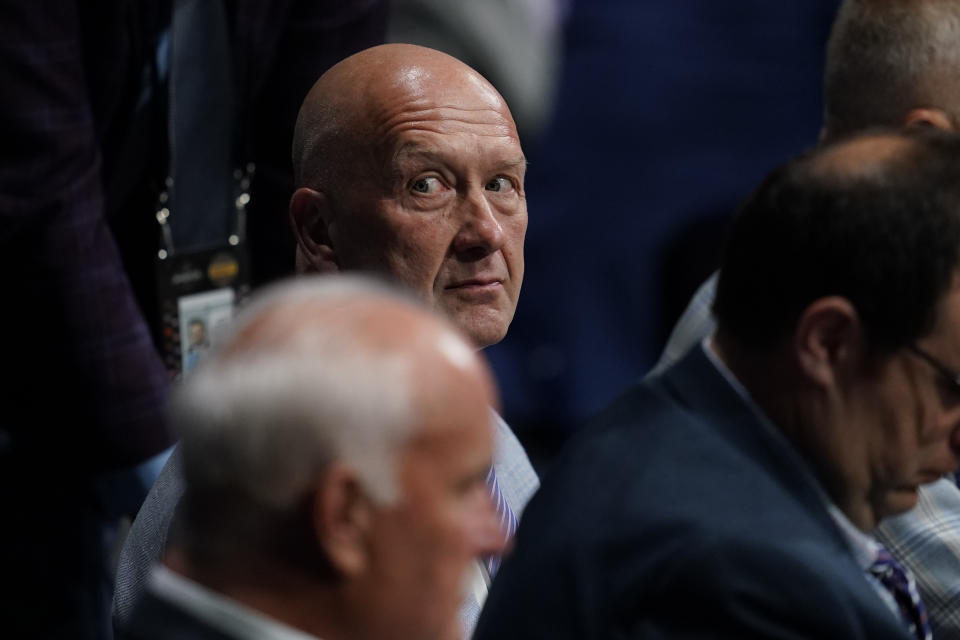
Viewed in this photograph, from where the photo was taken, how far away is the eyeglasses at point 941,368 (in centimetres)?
166

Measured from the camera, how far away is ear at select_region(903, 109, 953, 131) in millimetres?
2611

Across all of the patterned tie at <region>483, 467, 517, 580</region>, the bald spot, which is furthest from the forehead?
the patterned tie at <region>483, 467, 517, 580</region>

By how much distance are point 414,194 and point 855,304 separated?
66 centimetres

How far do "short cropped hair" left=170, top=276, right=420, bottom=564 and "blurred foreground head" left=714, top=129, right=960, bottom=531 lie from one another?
1.79ft

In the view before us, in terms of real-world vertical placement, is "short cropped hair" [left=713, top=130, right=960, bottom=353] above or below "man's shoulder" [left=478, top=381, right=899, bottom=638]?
above

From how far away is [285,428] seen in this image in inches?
47.8

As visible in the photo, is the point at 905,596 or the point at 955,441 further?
the point at 905,596

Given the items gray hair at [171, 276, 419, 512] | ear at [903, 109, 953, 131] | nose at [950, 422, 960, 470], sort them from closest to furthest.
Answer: gray hair at [171, 276, 419, 512]
nose at [950, 422, 960, 470]
ear at [903, 109, 953, 131]

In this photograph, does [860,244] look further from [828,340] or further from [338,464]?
[338,464]

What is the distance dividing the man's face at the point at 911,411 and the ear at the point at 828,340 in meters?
0.04

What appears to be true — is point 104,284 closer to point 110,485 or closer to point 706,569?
point 110,485

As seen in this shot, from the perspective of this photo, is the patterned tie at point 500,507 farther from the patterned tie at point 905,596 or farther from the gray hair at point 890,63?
the gray hair at point 890,63

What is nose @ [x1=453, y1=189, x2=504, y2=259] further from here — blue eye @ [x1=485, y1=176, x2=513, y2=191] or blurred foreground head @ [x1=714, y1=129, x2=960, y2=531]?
blurred foreground head @ [x1=714, y1=129, x2=960, y2=531]

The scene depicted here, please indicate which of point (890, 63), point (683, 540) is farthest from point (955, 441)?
point (890, 63)
